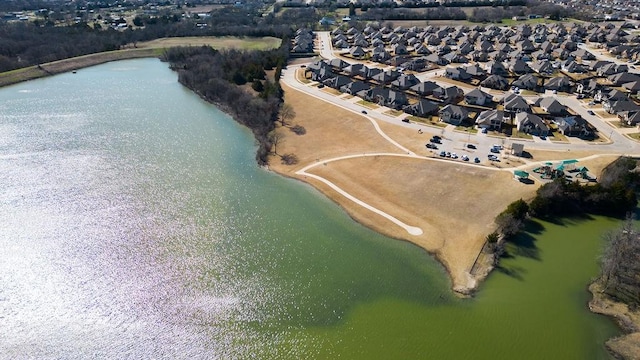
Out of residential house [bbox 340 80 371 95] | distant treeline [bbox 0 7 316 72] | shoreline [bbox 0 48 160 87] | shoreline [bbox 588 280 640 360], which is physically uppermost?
shoreline [bbox 588 280 640 360]

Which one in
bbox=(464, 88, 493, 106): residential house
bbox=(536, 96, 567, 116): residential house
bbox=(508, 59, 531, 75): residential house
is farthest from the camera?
bbox=(508, 59, 531, 75): residential house

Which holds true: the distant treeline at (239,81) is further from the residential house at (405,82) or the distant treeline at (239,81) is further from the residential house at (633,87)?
the residential house at (633,87)

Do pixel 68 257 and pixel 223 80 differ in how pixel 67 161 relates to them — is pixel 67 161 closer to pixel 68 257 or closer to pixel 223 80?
pixel 68 257

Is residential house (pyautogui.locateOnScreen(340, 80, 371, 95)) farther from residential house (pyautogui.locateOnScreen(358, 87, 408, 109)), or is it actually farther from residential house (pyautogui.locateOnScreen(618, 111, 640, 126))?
residential house (pyautogui.locateOnScreen(618, 111, 640, 126))

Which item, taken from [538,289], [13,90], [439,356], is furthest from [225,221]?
[13,90]

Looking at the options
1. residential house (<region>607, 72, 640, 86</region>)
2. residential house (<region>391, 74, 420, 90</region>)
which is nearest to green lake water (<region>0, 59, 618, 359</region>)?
residential house (<region>391, 74, 420, 90</region>)

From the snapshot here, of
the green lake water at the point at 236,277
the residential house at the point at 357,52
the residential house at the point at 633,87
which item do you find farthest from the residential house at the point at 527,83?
the green lake water at the point at 236,277

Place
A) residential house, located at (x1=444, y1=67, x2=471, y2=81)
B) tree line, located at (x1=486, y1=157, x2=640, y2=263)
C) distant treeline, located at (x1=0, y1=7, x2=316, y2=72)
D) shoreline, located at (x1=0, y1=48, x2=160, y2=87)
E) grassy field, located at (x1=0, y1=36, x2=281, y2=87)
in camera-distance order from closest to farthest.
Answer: tree line, located at (x1=486, y1=157, x2=640, y2=263) → residential house, located at (x1=444, y1=67, x2=471, y2=81) → shoreline, located at (x1=0, y1=48, x2=160, y2=87) → grassy field, located at (x1=0, y1=36, x2=281, y2=87) → distant treeline, located at (x1=0, y1=7, x2=316, y2=72)
